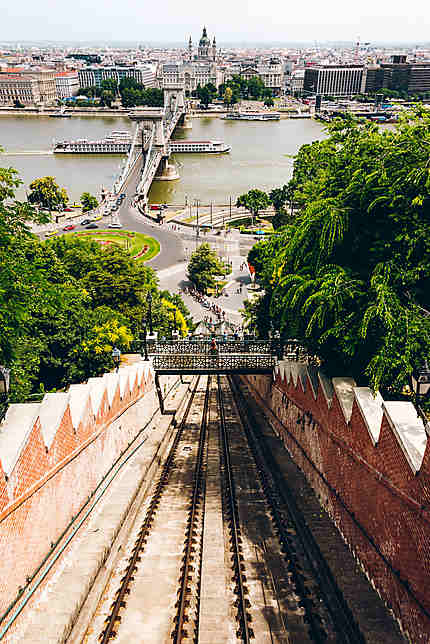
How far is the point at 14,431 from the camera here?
962cm

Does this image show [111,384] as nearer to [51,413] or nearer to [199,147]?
[51,413]

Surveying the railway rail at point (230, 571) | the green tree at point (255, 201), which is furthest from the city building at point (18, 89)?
the railway rail at point (230, 571)

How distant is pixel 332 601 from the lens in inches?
374

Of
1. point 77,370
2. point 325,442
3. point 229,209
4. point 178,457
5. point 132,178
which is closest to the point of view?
point 325,442

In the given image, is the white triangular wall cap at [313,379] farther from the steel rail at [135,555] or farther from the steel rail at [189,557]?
the steel rail at [135,555]

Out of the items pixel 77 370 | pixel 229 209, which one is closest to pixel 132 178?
pixel 229 209

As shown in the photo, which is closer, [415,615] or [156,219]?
[415,615]

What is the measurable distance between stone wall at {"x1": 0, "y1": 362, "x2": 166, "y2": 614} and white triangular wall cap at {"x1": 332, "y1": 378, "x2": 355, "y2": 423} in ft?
20.1

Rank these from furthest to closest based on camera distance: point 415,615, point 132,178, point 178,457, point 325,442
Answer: point 132,178 < point 178,457 < point 325,442 < point 415,615

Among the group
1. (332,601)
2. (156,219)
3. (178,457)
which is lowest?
(156,219)

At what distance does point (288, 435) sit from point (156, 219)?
6146 cm

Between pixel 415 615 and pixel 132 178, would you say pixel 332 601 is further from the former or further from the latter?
pixel 132 178

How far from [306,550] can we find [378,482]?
259 cm

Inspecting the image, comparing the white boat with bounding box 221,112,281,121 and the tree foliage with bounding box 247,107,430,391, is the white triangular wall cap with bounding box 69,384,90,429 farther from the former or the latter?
the white boat with bounding box 221,112,281,121
